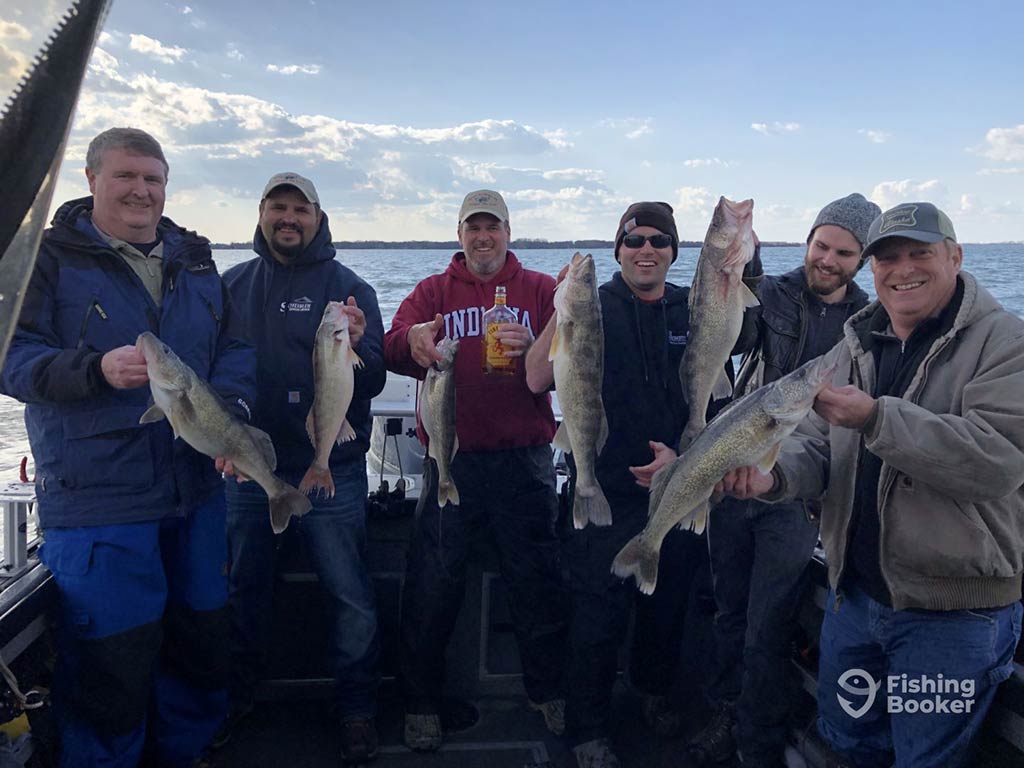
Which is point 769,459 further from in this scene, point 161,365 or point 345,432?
point 161,365

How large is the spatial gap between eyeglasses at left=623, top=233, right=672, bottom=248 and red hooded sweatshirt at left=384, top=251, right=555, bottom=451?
716 mm

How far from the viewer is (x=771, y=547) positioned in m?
3.93

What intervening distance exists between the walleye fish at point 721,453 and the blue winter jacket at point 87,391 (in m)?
2.16

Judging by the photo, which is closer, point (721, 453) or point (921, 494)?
point (921, 494)

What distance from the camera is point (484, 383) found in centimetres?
437

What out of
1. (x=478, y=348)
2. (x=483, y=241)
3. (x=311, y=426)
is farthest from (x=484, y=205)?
(x=311, y=426)

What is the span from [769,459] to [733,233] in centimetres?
120

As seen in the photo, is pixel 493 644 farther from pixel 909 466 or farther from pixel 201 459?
pixel 909 466

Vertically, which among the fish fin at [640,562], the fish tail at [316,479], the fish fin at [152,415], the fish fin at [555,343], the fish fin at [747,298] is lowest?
the fish fin at [640,562]

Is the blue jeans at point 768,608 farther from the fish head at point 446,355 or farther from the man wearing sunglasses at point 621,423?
the fish head at point 446,355

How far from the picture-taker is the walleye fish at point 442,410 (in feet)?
13.1

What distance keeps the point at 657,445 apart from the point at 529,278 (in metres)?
1.59

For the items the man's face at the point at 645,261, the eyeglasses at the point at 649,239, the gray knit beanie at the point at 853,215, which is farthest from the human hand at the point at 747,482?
the gray knit beanie at the point at 853,215

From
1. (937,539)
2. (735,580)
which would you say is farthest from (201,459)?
(937,539)
